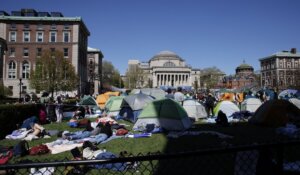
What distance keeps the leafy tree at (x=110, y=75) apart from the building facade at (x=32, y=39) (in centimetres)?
4622

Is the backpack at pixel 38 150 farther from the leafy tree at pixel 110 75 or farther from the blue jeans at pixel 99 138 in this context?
the leafy tree at pixel 110 75

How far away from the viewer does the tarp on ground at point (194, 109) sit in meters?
19.5

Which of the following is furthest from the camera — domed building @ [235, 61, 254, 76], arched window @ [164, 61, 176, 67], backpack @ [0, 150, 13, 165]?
arched window @ [164, 61, 176, 67]

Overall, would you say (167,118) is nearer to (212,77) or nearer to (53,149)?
(53,149)

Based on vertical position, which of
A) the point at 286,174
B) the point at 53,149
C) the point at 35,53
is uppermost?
the point at 35,53

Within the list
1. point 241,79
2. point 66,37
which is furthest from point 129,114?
point 241,79

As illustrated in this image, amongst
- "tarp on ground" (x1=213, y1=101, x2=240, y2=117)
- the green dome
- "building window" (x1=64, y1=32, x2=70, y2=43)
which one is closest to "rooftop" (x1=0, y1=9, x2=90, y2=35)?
"building window" (x1=64, y1=32, x2=70, y2=43)

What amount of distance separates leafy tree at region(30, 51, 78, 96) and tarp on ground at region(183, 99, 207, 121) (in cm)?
2765

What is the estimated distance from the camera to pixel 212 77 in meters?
96.3

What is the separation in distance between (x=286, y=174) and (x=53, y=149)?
7.92 metres

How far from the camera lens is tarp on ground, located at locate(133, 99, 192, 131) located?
44.5 feet

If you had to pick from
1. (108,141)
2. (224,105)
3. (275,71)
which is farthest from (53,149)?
(275,71)

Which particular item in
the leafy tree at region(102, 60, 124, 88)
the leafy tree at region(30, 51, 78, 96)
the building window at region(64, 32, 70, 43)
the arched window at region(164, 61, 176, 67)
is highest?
the arched window at region(164, 61, 176, 67)

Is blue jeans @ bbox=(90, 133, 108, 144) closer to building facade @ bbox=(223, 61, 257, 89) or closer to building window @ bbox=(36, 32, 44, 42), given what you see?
building window @ bbox=(36, 32, 44, 42)
